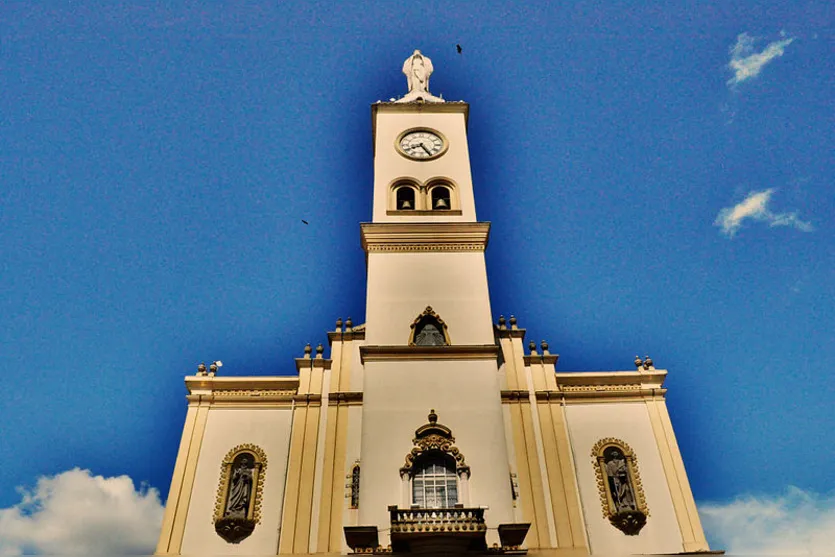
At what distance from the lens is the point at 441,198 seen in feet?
82.2

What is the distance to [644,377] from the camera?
2184 cm

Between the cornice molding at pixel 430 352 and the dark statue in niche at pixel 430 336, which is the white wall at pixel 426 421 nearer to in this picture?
the cornice molding at pixel 430 352

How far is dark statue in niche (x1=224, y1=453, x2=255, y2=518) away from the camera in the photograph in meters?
19.1

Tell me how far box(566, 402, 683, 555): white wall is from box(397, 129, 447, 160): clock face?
11.6m

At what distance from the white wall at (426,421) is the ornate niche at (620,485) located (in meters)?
3.74

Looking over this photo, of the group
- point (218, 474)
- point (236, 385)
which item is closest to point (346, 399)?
point (236, 385)

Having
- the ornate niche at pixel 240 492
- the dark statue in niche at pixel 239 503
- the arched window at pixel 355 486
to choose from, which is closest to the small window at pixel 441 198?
the arched window at pixel 355 486

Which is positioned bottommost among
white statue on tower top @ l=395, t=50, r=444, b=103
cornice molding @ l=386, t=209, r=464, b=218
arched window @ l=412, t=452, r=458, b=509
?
arched window @ l=412, t=452, r=458, b=509

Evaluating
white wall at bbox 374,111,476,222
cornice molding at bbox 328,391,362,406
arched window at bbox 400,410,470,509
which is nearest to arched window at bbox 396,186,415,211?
white wall at bbox 374,111,476,222

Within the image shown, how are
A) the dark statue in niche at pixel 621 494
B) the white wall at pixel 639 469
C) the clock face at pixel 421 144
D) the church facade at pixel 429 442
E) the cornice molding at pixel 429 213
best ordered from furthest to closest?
the clock face at pixel 421 144, the cornice molding at pixel 429 213, the dark statue in niche at pixel 621 494, the white wall at pixel 639 469, the church facade at pixel 429 442

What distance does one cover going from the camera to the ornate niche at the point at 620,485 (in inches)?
742

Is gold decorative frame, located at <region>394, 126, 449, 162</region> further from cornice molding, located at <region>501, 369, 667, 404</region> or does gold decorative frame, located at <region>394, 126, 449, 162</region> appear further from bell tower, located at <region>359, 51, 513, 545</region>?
cornice molding, located at <region>501, 369, 667, 404</region>

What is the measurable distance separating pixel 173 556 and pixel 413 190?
14891 millimetres

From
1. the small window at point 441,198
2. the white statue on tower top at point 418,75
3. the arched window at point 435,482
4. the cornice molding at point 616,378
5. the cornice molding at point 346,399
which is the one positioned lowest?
the arched window at point 435,482
